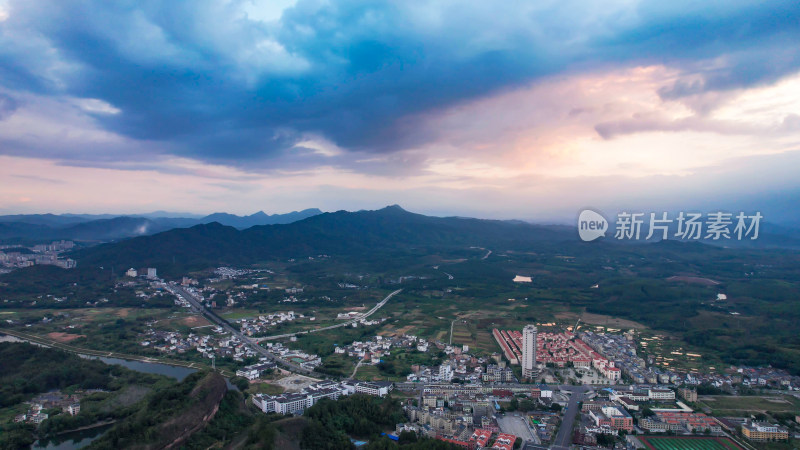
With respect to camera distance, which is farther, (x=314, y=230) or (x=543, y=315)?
(x=314, y=230)

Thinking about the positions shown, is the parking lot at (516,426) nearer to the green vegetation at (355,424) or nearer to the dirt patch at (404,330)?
the green vegetation at (355,424)

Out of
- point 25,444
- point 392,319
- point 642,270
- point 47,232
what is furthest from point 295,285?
point 47,232

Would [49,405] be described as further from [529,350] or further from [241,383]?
[529,350]

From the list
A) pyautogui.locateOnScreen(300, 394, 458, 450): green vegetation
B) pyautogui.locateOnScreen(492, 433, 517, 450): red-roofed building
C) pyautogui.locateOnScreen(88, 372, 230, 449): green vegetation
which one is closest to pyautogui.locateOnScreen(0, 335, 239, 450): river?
pyautogui.locateOnScreen(88, 372, 230, 449): green vegetation

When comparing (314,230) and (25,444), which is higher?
(314,230)

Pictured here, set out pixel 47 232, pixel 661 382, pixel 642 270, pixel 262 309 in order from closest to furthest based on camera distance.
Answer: pixel 661 382 → pixel 262 309 → pixel 642 270 → pixel 47 232

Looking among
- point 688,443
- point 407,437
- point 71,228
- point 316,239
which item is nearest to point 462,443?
point 407,437

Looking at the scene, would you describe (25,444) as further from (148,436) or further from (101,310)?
(101,310)

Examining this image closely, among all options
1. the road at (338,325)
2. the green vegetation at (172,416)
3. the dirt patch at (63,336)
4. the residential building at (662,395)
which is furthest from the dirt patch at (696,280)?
the dirt patch at (63,336)
